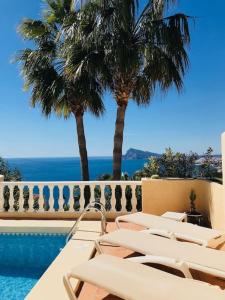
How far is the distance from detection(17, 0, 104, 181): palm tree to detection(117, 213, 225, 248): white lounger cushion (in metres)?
6.75

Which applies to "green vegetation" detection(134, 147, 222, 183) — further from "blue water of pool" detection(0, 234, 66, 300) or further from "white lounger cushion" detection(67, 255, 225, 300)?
"white lounger cushion" detection(67, 255, 225, 300)

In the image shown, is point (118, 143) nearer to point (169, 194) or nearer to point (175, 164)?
point (175, 164)

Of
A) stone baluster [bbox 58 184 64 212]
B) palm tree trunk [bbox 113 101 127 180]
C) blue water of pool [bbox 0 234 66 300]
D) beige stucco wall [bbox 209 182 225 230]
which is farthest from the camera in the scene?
palm tree trunk [bbox 113 101 127 180]

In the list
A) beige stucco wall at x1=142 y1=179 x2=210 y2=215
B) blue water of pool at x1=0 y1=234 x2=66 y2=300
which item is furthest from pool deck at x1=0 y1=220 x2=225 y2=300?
beige stucco wall at x1=142 y1=179 x2=210 y2=215

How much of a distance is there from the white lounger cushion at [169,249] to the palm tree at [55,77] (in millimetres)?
7862

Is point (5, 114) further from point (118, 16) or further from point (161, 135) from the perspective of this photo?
point (118, 16)

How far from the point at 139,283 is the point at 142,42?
31.3 ft

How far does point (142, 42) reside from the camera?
1122 centimetres

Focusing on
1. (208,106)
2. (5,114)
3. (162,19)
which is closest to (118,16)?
(162,19)

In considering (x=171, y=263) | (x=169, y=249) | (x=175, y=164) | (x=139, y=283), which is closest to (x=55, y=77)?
(x=175, y=164)

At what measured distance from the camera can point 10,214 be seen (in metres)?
9.18

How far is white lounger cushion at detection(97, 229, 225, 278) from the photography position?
3.84 metres

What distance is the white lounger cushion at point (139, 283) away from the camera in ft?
9.64

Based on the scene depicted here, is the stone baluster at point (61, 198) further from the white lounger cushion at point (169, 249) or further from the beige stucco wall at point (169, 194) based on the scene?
the white lounger cushion at point (169, 249)
